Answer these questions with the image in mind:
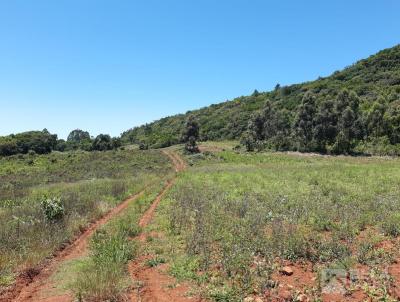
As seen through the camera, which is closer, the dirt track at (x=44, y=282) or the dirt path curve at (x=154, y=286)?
the dirt path curve at (x=154, y=286)

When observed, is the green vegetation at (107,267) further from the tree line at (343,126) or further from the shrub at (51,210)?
the tree line at (343,126)

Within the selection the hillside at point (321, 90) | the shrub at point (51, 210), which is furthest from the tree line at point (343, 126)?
the shrub at point (51, 210)

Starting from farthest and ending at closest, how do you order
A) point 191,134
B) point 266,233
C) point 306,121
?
1. point 191,134
2. point 306,121
3. point 266,233

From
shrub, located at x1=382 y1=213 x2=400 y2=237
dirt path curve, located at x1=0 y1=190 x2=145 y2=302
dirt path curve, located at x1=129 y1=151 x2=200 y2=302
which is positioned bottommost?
shrub, located at x1=382 y1=213 x2=400 y2=237

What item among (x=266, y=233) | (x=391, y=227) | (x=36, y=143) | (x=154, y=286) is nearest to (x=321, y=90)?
(x=36, y=143)

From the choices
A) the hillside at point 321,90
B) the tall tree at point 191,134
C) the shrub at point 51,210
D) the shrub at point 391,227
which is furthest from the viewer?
the hillside at point 321,90

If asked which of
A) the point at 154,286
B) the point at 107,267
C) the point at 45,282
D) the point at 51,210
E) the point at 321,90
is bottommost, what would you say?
the point at 154,286

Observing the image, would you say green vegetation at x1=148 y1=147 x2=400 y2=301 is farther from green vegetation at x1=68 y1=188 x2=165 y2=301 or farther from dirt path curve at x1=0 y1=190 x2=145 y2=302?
dirt path curve at x1=0 y1=190 x2=145 y2=302

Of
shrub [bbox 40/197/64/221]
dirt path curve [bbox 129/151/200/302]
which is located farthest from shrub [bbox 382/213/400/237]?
shrub [bbox 40/197/64/221]

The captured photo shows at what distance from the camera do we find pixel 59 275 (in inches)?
392

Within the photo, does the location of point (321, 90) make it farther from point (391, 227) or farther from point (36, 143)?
point (391, 227)

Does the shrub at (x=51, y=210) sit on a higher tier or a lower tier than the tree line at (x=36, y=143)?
lower

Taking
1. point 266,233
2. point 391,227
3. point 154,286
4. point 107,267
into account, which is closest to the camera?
point 154,286

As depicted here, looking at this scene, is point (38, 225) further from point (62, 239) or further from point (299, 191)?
point (299, 191)
